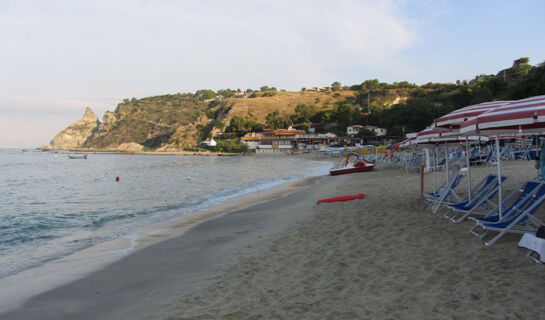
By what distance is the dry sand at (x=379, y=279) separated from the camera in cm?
288

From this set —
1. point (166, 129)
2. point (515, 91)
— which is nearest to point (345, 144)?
point (515, 91)

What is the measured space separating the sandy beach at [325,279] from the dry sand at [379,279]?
0.01 metres

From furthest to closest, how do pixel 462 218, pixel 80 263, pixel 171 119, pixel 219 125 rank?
pixel 171 119, pixel 219 125, pixel 80 263, pixel 462 218

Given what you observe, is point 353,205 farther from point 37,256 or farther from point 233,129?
point 233,129

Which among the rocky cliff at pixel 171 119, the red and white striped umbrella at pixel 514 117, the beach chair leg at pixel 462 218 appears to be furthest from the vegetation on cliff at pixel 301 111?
the red and white striped umbrella at pixel 514 117

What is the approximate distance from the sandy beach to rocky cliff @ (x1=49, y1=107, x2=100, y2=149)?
17049 centimetres

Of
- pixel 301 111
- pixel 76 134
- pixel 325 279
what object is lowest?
pixel 325 279

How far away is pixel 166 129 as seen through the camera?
123750 mm

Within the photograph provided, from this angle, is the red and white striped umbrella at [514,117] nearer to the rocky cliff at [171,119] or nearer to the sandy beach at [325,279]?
the sandy beach at [325,279]

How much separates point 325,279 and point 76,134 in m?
180

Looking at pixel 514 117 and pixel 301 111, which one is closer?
pixel 514 117

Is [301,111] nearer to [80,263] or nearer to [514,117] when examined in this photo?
[80,263]

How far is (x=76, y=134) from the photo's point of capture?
15725cm

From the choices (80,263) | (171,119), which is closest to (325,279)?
(80,263)
